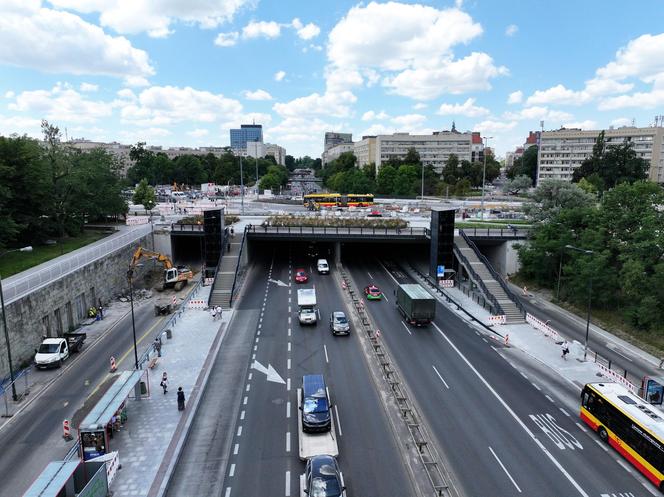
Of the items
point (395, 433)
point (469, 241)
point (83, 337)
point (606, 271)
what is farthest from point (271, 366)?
point (469, 241)

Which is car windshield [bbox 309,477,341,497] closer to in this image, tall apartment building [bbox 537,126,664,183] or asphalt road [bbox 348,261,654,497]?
asphalt road [bbox 348,261,654,497]

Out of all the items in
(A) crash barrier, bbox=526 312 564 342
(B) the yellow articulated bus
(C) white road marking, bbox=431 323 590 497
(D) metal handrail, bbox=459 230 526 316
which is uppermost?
(B) the yellow articulated bus

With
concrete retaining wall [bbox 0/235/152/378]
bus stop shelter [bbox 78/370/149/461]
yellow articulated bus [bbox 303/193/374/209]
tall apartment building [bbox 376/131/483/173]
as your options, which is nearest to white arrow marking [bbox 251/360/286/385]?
bus stop shelter [bbox 78/370/149/461]

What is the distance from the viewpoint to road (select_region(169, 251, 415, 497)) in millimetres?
18703

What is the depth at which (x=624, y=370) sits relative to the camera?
99.0ft

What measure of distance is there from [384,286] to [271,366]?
23.7 meters

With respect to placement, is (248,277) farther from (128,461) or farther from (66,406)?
(128,461)

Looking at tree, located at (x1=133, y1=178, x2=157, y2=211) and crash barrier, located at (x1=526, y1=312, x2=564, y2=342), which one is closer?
crash barrier, located at (x1=526, y1=312, x2=564, y2=342)

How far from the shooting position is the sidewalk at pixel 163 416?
1892cm

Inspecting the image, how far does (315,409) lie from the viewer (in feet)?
70.5

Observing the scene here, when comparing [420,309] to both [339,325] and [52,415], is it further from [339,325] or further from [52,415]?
[52,415]

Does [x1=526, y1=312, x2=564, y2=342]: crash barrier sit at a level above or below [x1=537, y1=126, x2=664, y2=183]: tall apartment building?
below

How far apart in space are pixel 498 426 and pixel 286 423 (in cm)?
1051

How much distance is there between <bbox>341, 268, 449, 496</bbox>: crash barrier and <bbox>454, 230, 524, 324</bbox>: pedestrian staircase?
12.4 meters
